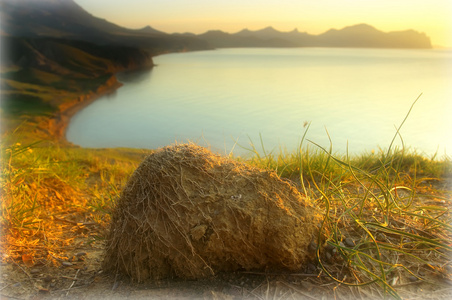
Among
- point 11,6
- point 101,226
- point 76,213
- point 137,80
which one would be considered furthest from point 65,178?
point 11,6

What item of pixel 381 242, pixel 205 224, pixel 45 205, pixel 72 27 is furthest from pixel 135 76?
pixel 381 242

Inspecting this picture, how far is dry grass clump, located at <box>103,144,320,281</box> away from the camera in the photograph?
2.17m

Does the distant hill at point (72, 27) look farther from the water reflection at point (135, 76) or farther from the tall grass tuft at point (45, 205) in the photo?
the tall grass tuft at point (45, 205)

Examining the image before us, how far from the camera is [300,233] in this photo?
7.36ft

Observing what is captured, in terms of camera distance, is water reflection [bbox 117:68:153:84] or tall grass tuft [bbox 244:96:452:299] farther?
water reflection [bbox 117:68:153:84]

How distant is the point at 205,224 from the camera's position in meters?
2.17

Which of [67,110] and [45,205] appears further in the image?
Answer: [67,110]

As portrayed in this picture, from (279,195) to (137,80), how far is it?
21.8ft

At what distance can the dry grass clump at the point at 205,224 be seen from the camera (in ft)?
7.11

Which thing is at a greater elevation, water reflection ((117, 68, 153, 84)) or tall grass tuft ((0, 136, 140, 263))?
water reflection ((117, 68, 153, 84))

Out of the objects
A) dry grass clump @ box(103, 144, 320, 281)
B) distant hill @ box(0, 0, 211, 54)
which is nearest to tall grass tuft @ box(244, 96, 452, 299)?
dry grass clump @ box(103, 144, 320, 281)

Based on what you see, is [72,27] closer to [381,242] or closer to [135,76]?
[135,76]

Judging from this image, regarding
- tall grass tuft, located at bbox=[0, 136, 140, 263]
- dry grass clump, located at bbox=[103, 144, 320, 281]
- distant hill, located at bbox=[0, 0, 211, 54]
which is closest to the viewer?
dry grass clump, located at bbox=[103, 144, 320, 281]

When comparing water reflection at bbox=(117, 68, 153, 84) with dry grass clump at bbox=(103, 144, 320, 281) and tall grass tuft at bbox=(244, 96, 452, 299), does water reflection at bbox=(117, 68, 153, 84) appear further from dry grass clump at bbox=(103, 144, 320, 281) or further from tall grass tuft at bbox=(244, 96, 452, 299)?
tall grass tuft at bbox=(244, 96, 452, 299)
